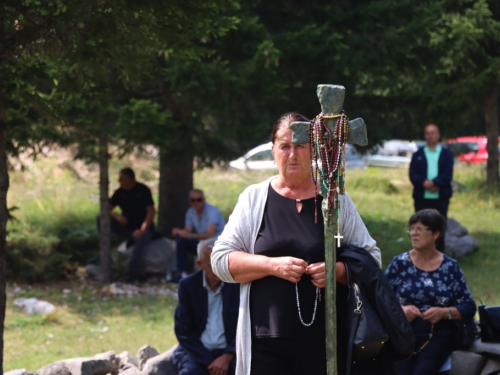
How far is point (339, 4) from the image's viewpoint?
43.0ft

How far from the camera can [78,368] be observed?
614 cm

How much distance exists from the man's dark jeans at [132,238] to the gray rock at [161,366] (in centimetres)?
541

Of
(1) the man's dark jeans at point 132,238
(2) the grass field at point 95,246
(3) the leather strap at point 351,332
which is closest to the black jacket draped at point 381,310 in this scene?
(3) the leather strap at point 351,332

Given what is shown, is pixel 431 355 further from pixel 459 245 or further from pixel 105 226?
pixel 459 245

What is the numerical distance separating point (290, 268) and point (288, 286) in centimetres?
17

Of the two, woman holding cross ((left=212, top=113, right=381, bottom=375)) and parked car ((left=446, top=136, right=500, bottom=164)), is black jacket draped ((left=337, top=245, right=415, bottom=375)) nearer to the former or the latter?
woman holding cross ((left=212, top=113, right=381, bottom=375))

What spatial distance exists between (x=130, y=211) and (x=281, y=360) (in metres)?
8.28

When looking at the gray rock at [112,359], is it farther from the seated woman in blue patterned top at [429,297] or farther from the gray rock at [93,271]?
the gray rock at [93,271]

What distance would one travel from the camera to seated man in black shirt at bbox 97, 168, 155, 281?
38.4 feet

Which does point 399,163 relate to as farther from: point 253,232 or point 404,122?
point 253,232

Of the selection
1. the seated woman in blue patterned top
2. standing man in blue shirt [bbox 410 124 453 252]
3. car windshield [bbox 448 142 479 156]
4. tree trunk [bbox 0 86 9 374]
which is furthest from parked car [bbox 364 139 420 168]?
tree trunk [bbox 0 86 9 374]

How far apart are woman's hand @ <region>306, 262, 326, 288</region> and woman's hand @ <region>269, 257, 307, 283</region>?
0.04 metres

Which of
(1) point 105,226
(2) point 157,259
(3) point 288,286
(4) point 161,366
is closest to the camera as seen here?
(3) point 288,286

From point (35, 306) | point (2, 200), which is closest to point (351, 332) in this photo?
point (2, 200)
